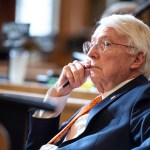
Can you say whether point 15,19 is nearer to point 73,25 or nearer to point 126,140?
point 73,25

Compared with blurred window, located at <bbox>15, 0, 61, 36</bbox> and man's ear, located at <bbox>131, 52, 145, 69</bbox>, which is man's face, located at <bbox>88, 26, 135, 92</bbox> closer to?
man's ear, located at <bbox>131, 52, 145, 69</bbox>

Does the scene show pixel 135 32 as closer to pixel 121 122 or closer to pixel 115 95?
pixel 115 95

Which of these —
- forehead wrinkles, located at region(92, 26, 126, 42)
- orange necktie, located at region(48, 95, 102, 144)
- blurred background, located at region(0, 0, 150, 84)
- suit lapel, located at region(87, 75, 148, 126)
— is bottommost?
blurred background, located at region(0, 0, 150, 84)

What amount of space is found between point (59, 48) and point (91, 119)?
15.2 ft

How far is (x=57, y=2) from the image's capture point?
596 cm

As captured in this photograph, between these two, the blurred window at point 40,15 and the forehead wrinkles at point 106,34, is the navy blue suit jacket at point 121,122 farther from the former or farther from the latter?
the blurred window at point 40,15

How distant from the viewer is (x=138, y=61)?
4.60 feet

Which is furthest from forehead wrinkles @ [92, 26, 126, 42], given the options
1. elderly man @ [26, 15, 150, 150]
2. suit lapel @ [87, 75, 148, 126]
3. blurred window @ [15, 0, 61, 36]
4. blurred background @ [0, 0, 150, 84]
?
blurred window @ [15, 0, 61, 36]

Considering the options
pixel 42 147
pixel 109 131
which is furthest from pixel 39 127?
pixel 109 131

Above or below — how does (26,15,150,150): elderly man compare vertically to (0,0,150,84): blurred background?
above

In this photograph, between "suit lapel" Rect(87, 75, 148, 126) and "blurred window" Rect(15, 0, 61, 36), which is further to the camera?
"blurred window" Rect(15, 0, 61, 36)

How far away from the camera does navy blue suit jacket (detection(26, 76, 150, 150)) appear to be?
1.18 metres

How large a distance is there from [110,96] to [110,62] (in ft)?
0.43

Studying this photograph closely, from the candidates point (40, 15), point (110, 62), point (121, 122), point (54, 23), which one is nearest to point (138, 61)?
point (110, 62)
